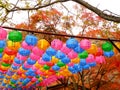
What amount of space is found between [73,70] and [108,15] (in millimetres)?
3021

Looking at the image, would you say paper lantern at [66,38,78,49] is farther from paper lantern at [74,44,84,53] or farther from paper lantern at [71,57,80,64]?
paper lantern at [71,57,80,64]

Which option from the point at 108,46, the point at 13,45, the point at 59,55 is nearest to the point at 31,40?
the point at 13,45

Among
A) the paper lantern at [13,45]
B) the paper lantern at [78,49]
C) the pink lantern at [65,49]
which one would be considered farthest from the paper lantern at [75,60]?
the paper lantern at [13,45]

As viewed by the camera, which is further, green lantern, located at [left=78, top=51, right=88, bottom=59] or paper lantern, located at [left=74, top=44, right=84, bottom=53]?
green lantern, located at [left=78, top=51, right=88, bottom=59]

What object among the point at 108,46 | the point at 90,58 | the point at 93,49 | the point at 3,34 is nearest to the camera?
the point at 3,34

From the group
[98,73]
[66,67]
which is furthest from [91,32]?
[66,67]

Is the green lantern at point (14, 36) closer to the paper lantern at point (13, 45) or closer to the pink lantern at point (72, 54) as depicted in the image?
the paper lantern at point (13, 45)

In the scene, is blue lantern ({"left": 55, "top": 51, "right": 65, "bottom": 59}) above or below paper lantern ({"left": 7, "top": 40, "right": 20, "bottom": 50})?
below

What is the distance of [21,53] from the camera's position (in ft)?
27.3

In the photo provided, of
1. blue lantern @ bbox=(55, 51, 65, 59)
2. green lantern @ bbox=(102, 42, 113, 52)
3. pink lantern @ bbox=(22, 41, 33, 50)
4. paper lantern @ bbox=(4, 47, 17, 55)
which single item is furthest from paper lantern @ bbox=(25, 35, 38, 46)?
green lantern @ bbox=(102, 42, 113, 52)

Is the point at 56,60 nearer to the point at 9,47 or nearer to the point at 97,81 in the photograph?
the point at 9,47

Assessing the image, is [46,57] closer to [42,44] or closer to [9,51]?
[42,44]

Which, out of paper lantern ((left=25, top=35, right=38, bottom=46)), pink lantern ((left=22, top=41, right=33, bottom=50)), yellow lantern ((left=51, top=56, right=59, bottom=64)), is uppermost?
paper lantern ((left=25, top=35, right=38, bottom=46))

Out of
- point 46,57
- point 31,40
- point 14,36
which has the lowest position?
point 46,57
